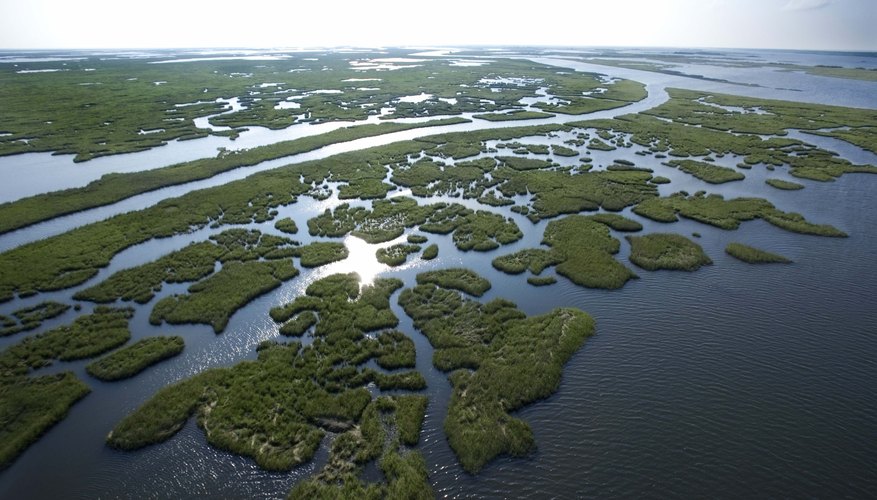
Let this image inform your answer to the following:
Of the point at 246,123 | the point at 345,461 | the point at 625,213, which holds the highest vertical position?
the point at 246,123

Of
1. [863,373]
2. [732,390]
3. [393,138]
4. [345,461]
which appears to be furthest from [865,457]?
[393,138]

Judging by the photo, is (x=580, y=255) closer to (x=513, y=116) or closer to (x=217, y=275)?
(x=217, y=275)

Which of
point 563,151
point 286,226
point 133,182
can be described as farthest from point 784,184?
point 133,182

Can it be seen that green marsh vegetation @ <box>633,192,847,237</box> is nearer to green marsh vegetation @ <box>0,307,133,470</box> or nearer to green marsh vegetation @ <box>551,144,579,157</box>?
green marsh vegetation @ <box>551,144,579,157</box>

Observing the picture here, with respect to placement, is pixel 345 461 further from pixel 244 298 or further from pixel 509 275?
pixel 509 275

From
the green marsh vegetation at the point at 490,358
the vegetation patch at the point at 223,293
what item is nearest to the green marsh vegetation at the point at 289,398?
the green marsh vegetation at the point at 490,358

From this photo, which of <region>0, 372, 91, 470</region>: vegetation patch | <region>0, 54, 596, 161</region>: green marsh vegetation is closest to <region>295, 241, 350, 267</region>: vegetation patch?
<region>0, 372, 91, 470</region>: vegetation patch
